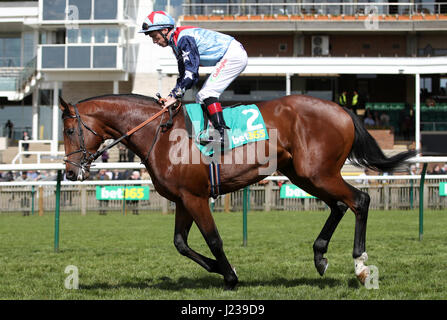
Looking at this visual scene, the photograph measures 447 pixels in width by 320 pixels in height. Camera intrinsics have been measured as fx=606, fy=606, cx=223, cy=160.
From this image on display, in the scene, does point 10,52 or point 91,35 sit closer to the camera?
point 91,35

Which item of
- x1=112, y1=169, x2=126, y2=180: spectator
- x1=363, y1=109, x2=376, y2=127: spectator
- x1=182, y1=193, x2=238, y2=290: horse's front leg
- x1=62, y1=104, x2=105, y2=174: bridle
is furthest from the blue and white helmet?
x1=363, y1=109, x2=376, y2=127: spectator

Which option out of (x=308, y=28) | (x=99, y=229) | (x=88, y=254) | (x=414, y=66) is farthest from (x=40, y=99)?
(x=88, y=254)

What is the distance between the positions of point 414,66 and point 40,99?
17495 mm

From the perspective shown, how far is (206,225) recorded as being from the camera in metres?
4.87

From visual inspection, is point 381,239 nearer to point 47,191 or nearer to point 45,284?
point 45,284

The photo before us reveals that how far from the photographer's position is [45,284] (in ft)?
17.5

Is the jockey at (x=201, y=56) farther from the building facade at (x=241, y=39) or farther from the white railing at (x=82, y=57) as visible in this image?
the white railing at (x=82, y=57)

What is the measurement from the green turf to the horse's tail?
1004 millimetres

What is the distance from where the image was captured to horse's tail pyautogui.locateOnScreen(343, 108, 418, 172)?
212 inches

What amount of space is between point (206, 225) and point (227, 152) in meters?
0.63

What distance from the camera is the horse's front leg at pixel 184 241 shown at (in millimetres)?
5109

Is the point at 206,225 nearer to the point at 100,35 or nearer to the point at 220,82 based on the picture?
the point at 220,82
